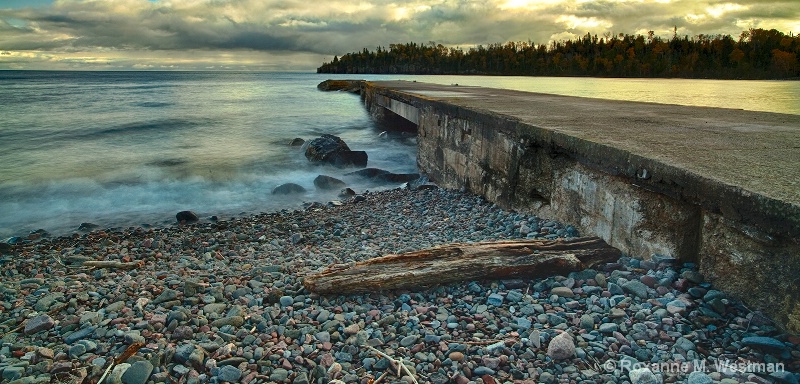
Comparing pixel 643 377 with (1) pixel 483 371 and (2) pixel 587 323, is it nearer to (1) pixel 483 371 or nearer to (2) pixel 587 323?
(2) pixel 587 323

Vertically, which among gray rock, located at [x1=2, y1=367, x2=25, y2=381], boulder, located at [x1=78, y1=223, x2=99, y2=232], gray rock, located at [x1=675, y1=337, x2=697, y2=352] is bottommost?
boulder, located at [x1=78, y1=223, x2=99, y2=232]

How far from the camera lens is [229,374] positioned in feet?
7.84

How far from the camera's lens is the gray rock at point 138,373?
7.74ft

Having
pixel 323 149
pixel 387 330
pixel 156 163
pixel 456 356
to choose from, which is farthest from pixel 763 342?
pixel 156 163

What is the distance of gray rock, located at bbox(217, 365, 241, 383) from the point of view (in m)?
2.38

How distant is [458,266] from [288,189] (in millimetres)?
6130

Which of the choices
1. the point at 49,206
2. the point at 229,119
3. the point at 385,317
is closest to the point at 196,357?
the point at 385,317

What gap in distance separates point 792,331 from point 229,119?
21.9m

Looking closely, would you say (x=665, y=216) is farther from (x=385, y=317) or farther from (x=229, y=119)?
(x=229, y=119)

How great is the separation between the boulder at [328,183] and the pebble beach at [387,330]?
4.98 metres

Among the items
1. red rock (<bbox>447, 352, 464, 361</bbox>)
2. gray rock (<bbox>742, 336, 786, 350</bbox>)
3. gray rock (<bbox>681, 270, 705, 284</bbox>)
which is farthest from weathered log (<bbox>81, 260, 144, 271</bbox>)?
gray rock (<bbox>742, 336, 786, 350</bbox>)

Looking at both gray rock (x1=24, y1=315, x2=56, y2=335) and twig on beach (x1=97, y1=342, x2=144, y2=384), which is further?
gray rock (x1=24, y1=315, x2=56, y2=335)

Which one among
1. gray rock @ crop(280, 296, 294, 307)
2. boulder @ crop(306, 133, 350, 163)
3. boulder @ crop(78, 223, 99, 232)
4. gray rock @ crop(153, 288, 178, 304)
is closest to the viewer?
gray rock @ crop(280, 296, 294, 307)

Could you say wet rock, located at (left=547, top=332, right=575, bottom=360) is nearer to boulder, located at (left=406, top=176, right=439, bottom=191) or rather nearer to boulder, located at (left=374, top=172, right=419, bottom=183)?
boulder, located at (left=406, top=176, right=439, bottom=191)
